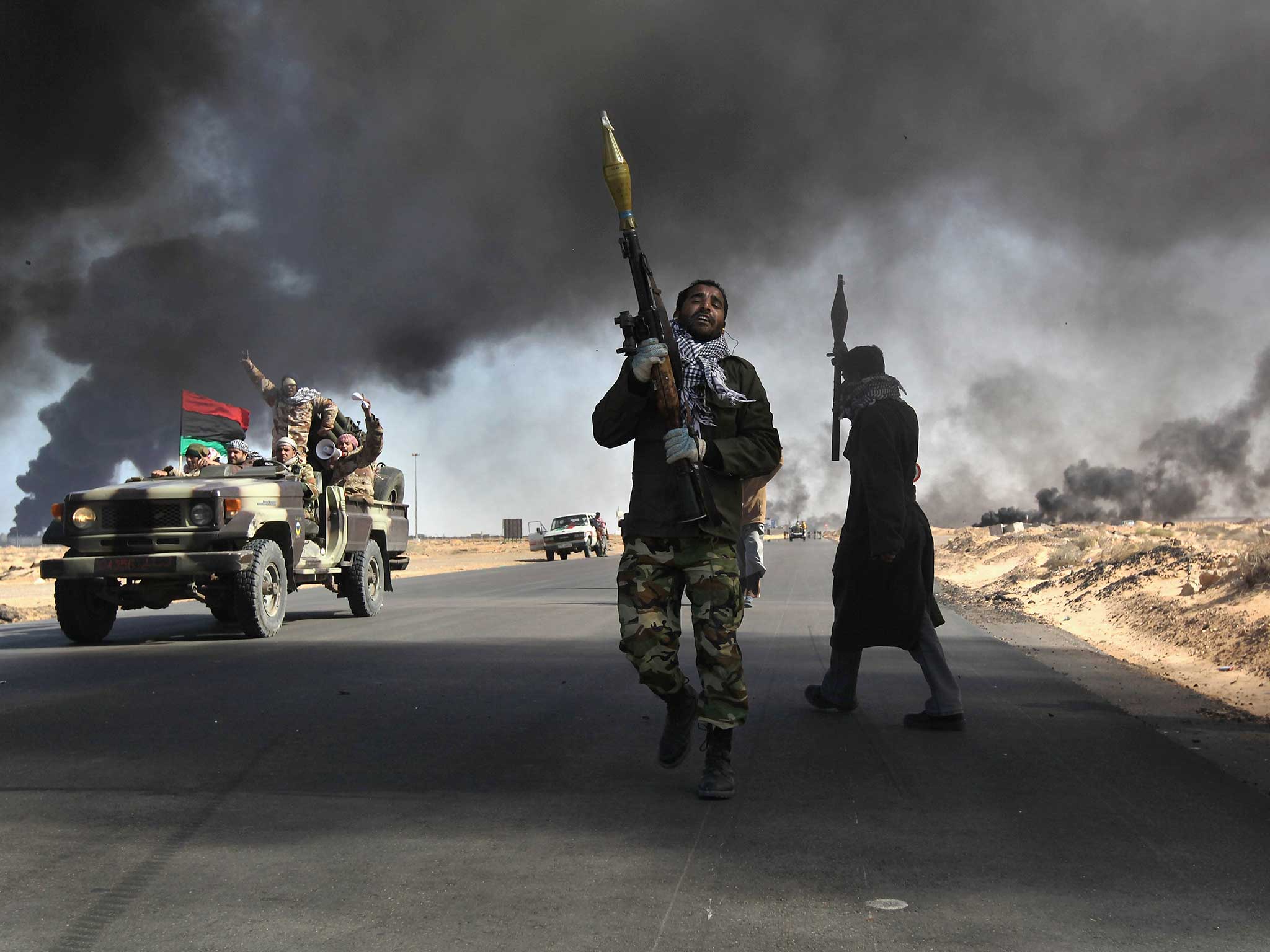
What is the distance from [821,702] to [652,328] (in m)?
2.85

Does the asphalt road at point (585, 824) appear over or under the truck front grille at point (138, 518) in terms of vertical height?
under

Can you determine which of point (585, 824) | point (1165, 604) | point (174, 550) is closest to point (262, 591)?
point (174, 550)

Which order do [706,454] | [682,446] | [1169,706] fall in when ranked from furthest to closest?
[1169,706], [706,454], [682,446]

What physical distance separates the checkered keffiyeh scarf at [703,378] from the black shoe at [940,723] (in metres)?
2.25

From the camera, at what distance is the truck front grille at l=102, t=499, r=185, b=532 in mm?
10961

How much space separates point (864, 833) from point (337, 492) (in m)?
9.78

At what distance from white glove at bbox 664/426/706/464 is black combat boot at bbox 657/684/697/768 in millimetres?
1047

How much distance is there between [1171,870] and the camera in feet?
12.5

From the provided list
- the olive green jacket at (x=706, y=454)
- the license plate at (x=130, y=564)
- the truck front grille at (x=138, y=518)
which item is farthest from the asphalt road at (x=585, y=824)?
the truck front grille at (x=138, y=518)

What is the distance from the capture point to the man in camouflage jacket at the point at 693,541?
15.7 feet

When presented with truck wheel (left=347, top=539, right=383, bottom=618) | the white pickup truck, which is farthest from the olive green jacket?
the white pickup truck

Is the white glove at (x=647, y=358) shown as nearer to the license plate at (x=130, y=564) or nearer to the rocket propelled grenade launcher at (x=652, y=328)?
the rocket propelled grenade launcher at (x=652, y=328)

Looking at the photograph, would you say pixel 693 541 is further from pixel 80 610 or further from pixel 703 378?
pixel 80 610

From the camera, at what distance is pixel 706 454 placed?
482 centimetres
